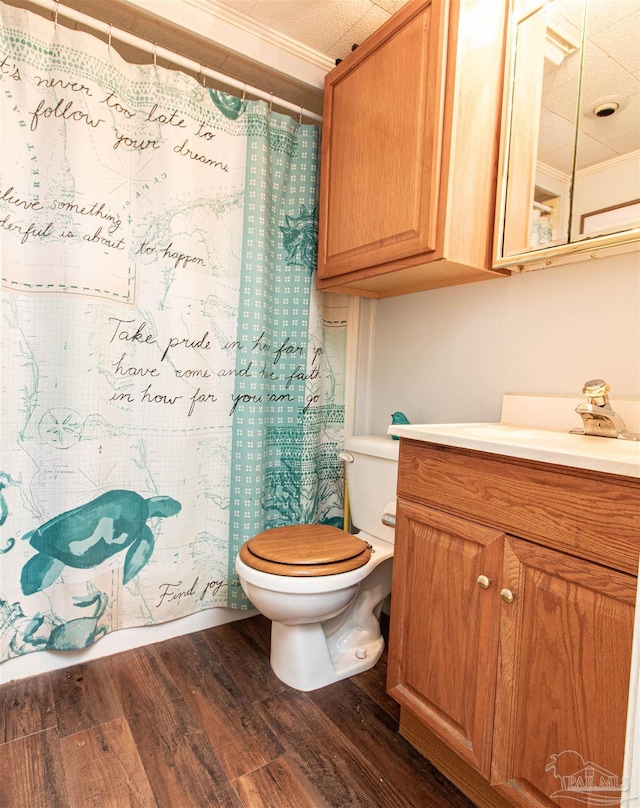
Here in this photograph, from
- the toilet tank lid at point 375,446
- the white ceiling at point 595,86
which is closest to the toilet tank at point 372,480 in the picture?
the toilet tank lid at point 375,446

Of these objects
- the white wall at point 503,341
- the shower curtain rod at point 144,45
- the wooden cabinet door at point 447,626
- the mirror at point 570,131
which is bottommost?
the wooden cabinet door at point 447,626

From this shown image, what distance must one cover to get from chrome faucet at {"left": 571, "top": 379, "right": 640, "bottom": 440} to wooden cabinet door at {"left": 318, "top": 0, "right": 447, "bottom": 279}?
21.9 inches

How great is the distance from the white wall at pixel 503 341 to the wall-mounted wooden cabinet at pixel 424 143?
0.13m

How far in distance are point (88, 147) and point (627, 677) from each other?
1798mm

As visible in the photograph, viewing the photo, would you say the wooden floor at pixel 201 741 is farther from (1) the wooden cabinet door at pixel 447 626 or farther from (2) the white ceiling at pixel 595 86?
(2) the white ceiling at pixel 595 86

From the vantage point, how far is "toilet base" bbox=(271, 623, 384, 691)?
1.38 meters

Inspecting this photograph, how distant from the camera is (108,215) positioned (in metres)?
1.39

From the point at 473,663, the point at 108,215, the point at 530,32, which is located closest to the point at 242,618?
the point at 473,663

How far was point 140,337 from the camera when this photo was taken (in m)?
1.47

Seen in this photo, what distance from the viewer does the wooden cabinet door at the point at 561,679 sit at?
0.72 meters

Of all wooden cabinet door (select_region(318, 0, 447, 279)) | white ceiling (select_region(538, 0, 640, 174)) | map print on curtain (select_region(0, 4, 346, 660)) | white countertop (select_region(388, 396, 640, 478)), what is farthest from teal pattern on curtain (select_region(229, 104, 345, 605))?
white ceiling (select_region(538, 0, 640, 174))

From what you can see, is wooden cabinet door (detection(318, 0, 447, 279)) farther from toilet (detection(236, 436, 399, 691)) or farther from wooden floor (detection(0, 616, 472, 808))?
wooden floor (detection(0, 616, 472, 808))

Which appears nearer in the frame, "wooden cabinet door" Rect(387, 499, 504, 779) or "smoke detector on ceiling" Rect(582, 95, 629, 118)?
"wooden cabinet door" Rect(387, 499, 504, 779)

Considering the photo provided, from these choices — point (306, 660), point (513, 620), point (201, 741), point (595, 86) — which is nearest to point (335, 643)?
point (306, 660)
